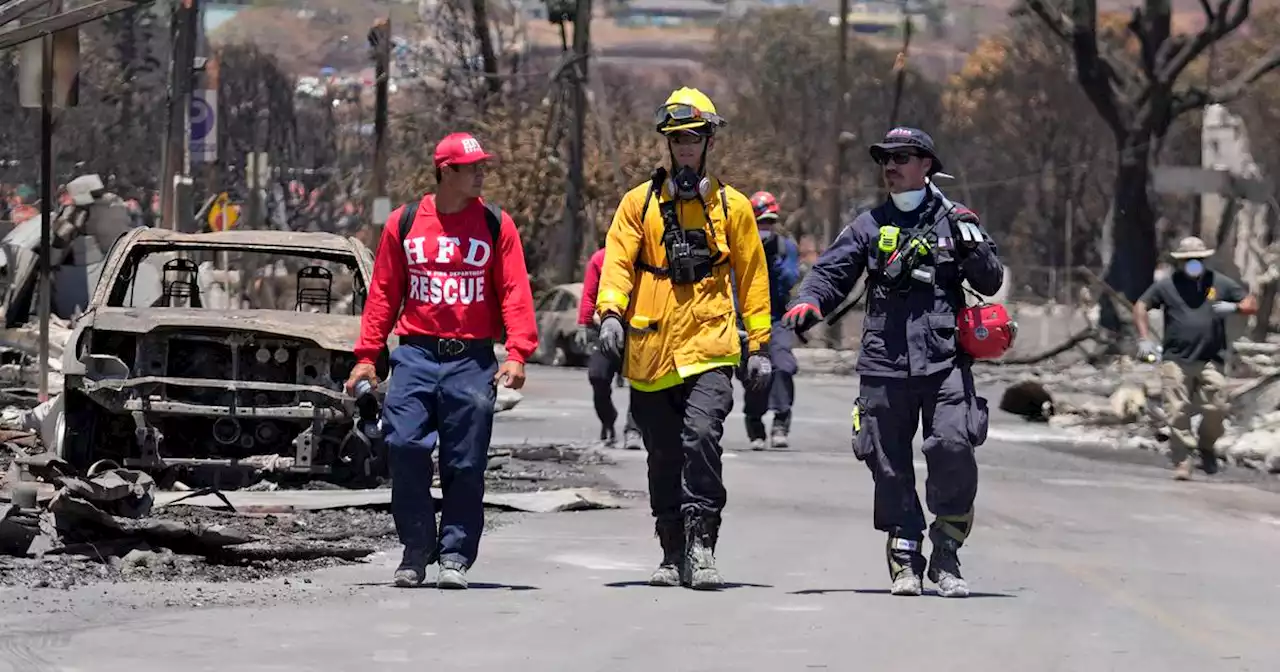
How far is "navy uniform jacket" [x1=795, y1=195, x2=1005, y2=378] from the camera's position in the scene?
10219mm

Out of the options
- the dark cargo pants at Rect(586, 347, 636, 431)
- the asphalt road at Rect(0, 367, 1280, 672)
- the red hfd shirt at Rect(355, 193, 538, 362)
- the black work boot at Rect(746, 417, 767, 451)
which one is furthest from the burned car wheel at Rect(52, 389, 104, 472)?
the black work boot at Rect(746, 417, 767, 451)

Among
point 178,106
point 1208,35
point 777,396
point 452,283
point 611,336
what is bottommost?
point 777,396

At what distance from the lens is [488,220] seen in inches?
408

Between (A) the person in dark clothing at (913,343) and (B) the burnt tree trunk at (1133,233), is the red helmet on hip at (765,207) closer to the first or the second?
(A) the person in dark clothing at (913,343)

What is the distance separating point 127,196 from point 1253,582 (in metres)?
42.9

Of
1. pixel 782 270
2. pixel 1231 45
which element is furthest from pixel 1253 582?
pixel 1231 45

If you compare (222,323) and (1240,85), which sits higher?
(1240,85)

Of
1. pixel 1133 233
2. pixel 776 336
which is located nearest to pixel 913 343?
pixel 776 336

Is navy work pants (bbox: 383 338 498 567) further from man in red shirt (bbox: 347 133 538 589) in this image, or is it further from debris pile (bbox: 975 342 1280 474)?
debris pile (bbox: 975 342 1280 474)

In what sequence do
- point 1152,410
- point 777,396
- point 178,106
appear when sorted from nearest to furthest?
point 777,396 → point 1152,410 → point 178,106

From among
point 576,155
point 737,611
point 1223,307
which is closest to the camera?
point 737,611

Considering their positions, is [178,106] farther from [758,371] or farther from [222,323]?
[758,371]

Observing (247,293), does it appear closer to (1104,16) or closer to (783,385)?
(783,385)

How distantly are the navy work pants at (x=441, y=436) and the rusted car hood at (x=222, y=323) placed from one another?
404 cm
